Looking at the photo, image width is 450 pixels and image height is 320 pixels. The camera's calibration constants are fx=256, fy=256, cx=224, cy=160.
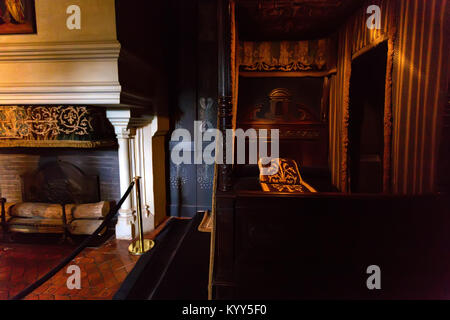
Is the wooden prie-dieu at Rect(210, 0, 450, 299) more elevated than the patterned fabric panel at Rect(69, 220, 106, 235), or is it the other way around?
the wooden prie-dieu at Rect(210, 0, 450, 299)

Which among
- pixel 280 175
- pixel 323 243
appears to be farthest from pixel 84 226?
pixel 323 243

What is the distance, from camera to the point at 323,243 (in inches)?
78.8

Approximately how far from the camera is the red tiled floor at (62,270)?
91.0 inches

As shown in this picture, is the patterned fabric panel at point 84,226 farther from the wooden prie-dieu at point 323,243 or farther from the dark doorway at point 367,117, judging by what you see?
the dark doorway at point 367,117

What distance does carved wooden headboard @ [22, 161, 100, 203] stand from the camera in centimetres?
367

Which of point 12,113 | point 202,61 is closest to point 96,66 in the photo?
point 12,113

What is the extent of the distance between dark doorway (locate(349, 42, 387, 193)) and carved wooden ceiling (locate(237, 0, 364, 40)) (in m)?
0.63

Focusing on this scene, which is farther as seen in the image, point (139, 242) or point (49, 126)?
point (139, 242)

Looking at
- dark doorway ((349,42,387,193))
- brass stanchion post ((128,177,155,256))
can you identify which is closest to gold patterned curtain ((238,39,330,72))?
dark doorway ((349,42,387,193))

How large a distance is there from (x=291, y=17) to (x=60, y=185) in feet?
12.8

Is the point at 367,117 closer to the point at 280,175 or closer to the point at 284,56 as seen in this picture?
the point at 284,56

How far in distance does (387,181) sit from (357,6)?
81.9 inches

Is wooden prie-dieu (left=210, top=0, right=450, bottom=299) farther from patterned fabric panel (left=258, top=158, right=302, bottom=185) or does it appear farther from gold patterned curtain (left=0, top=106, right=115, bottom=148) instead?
gold patterned curtain (left=0, top=106, right=115, bottom=148)
